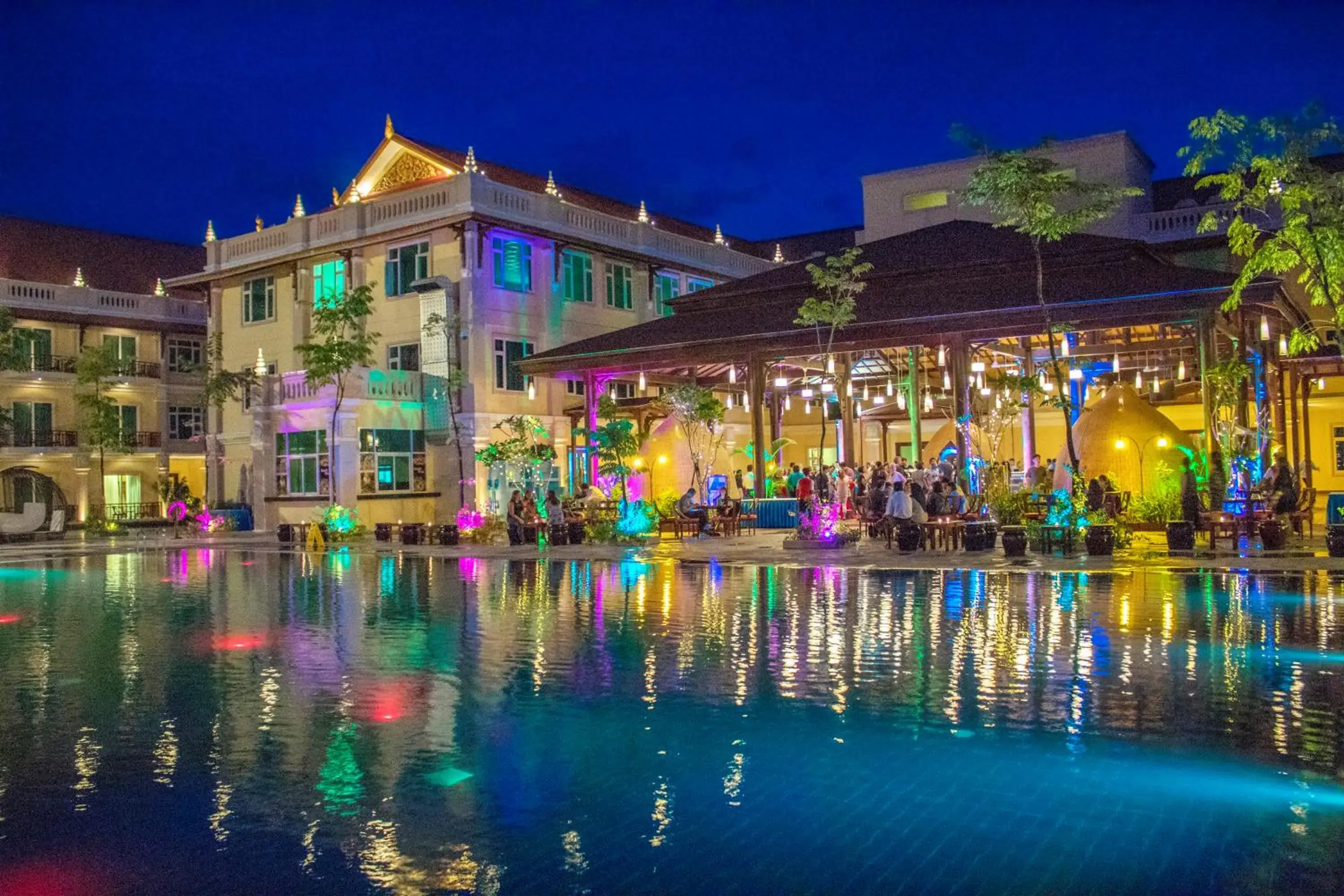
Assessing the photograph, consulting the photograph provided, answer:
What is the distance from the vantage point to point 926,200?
4062 cm

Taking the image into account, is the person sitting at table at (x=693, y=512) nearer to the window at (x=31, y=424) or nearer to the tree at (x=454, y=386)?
the tree at (x=454, y=386)

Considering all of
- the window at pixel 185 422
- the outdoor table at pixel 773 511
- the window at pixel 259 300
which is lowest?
the outdoor table at pixel 773 511

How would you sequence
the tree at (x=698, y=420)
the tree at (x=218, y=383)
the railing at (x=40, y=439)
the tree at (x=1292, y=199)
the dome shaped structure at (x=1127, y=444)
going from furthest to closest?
the railing at (x=40, y=439), the tree at (x=218, y=383), the tree at (x=698, y=420), the dome shaped structure at (x=1127, y=444), the tree at (x=1292, y=199)

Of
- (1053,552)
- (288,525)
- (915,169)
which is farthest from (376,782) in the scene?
(915,169)

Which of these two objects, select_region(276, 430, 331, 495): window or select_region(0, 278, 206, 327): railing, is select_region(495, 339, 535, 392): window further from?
select_region(0, 278, 206, 327): railing

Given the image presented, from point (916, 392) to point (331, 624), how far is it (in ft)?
52.5

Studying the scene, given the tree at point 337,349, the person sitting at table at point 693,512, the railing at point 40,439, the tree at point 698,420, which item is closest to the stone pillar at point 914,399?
the person sitting at table at point 693,512

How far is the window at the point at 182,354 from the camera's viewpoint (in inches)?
1924

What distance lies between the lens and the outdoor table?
29.5m

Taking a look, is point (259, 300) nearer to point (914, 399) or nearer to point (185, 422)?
point (185, 422)

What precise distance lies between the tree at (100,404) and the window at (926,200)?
30.0 meters

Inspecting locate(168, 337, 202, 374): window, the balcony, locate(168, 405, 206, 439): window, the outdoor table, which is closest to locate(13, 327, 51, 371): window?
locate(168, 337, 202, 374): window

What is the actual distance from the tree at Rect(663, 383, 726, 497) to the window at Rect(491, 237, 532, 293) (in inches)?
267

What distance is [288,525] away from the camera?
30812mm
